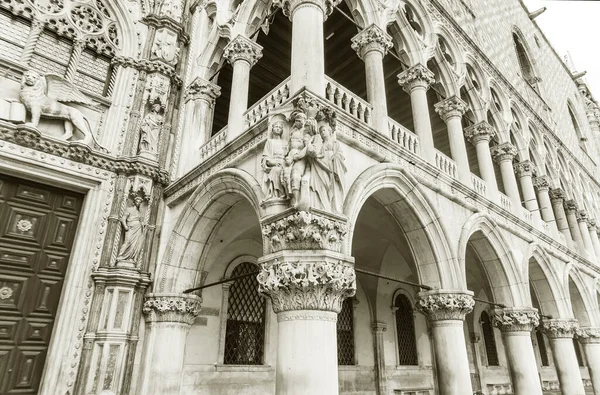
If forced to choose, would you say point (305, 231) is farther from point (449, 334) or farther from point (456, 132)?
point (456, 132)

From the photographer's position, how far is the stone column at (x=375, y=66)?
6.43m

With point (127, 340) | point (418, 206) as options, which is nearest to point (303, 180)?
point (418, 206)

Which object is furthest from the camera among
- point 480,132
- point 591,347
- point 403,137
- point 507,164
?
point 591,347

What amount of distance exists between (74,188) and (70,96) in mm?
1576

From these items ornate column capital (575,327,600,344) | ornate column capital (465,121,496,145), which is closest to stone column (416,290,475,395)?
ornate column capital (465,121,496,145)

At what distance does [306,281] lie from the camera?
4215 mm

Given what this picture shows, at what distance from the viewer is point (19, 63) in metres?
6.22

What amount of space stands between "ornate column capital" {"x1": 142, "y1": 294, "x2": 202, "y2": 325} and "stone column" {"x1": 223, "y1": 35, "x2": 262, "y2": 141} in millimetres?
2786

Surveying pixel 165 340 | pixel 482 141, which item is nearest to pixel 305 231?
pixel 165 340

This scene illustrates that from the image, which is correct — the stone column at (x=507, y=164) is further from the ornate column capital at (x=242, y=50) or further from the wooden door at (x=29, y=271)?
the wooden door at (x=29, y=271)

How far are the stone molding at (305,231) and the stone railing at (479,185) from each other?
5099 mm

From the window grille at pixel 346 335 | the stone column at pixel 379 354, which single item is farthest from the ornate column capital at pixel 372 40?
the stone column at pixel 379 354

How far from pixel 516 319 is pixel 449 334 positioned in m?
2.59

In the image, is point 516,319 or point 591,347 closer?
point 516,319
